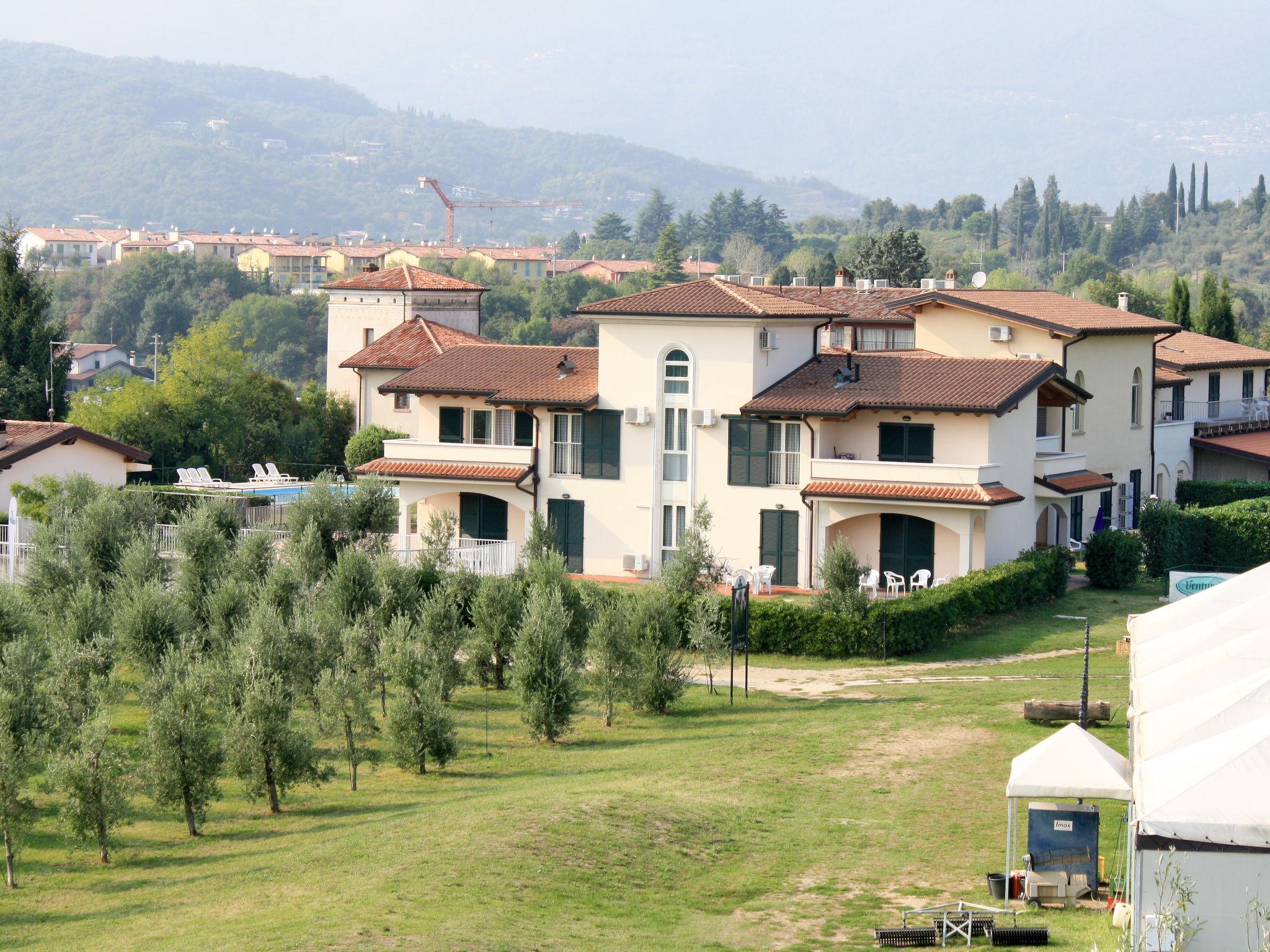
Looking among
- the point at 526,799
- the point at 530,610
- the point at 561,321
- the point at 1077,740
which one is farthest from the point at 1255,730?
the point at 561,321

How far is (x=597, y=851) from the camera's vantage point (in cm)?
1881

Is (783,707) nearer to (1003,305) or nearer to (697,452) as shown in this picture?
(697,452)

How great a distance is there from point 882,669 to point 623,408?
40.8 feet

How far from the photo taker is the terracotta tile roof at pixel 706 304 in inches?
1588

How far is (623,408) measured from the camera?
41.4 metres

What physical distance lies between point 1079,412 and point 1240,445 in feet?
34.9

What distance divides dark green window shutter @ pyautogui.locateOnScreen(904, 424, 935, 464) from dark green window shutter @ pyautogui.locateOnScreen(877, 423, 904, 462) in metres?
0.15

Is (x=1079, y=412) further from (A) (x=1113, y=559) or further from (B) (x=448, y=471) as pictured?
(B) (x=448, y=471)

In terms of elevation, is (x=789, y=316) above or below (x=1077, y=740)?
above

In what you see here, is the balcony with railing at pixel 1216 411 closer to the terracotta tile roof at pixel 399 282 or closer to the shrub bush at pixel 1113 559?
the shrub bush at pixel 1113 559

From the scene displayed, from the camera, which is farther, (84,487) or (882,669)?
(84,487)

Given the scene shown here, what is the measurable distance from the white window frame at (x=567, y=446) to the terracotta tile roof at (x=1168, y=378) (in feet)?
64.2

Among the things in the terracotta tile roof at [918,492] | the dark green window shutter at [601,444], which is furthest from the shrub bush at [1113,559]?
the dark green window shutter at [601,444]

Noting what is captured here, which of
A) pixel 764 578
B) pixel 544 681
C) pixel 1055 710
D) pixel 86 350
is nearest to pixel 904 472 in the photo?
pixel 764 578
